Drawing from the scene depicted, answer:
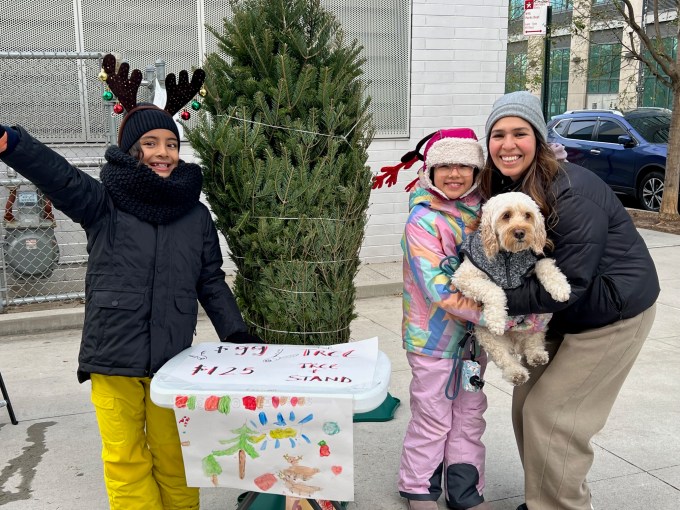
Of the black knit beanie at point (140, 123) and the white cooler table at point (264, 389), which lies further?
the black knit beanie at point (140, 123)

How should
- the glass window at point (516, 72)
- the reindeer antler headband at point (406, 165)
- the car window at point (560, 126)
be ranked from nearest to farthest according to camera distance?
1. the reindeer antler headband at point (406, 165)
2. the car window at point (560, 126)
3. the glass window at point (516, 72)

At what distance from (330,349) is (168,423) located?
30.1 inches

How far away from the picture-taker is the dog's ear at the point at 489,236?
8.32ft

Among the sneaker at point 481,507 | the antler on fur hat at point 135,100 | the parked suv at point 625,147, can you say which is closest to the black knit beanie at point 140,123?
the antler on fur hat at point 135,100

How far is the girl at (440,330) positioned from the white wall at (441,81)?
4580mm

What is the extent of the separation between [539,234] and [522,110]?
0.50 meters

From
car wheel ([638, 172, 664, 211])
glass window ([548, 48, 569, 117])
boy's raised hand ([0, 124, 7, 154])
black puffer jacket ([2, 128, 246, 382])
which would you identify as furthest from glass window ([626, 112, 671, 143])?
glass window ([548, 48, 569, 117])

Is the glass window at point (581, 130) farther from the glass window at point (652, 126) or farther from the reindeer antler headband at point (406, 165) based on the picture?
the reindeer antler headband at point (406, 165)

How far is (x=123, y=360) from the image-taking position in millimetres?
2578

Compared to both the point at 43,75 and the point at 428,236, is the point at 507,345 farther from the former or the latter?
the point at 43,75

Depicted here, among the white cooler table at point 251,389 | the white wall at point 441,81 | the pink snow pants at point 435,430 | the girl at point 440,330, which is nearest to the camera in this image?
the white cooler table at point 251,389

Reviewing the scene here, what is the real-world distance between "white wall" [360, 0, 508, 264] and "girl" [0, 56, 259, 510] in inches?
192

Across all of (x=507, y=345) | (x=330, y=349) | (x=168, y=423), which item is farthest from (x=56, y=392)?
(x=507, y=345)

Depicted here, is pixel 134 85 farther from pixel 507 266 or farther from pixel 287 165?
pixel 507 266
